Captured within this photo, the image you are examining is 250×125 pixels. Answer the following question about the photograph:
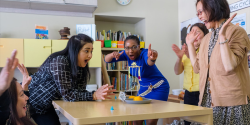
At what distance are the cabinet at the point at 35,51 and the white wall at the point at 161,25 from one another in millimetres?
1480

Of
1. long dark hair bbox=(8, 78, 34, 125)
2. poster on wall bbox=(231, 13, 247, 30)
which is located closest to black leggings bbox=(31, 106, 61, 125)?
long dark hair bbox=(8, 78, 34, 125)

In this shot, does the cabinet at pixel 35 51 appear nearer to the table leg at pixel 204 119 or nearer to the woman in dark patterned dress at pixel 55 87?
the woman in dark patterned dress at pixel 55 87

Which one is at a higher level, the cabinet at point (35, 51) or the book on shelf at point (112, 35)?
the book on shelf at point (112, 35)

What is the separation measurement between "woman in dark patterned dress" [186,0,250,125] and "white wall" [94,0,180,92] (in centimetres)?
269

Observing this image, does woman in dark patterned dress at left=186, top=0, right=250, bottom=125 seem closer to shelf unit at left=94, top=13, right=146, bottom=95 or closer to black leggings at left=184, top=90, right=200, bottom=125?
black leggings at left=184, top=90, right=200, bottom=125

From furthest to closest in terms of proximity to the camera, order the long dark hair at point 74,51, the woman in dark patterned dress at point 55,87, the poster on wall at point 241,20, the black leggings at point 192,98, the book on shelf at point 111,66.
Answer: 1. the book on shelf at point 111,66
2. the poster on wall at point 241,20
3. the black leggings at point 192,98
4. the long dark hair at point 74,51
5. the woman in dark patterned dress at point 55,87

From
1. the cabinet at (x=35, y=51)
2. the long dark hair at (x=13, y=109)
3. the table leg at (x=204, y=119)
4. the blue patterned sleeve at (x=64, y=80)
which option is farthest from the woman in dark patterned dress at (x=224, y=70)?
the cabinet at (x=35, y=51)

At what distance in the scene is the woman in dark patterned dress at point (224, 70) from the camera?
48.3 inches

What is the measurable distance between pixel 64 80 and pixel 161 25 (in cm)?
295

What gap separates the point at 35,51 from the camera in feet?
10.4

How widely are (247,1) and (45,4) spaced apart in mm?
2731

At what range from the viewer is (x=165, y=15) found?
4199 mm

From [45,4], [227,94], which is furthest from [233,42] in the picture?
[45,4]

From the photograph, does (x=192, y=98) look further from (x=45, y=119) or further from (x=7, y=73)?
(x=7, y=73)
